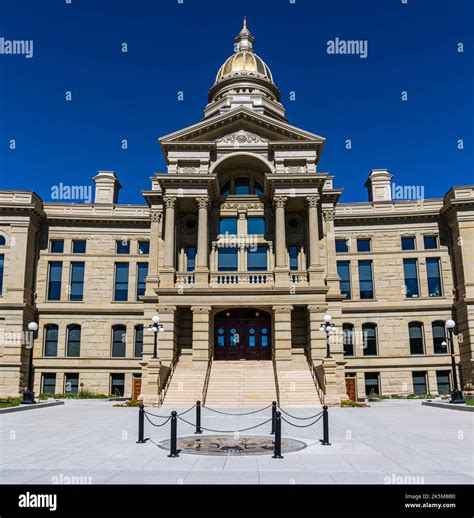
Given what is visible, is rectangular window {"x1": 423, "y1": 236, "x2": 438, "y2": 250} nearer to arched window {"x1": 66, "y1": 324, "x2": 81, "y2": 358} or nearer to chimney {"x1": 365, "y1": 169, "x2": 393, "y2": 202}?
chimney {"x1": 365, "y1": 169, "x2": 393, "y2": 202}

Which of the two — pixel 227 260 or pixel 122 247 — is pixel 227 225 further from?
pixel 122 247

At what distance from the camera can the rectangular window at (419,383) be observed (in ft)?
133

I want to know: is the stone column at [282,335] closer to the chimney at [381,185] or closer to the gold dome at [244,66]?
the chimney at [381,185]

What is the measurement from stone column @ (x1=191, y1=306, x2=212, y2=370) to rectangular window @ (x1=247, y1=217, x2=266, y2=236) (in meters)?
7.58

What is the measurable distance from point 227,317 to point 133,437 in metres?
19.8

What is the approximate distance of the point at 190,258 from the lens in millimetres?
36781

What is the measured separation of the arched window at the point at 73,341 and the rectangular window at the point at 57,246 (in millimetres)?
6419

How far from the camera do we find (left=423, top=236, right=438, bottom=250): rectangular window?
139ft

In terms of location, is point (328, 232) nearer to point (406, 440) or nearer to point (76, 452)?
point (406, 440)

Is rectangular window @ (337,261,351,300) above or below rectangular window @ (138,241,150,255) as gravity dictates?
below

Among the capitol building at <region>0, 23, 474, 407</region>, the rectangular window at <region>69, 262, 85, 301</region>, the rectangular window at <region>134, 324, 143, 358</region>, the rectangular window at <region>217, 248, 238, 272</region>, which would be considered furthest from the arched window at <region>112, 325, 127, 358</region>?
the rectangular window at <region>217, 248, 238, 272</region>

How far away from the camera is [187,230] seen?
37.3 m

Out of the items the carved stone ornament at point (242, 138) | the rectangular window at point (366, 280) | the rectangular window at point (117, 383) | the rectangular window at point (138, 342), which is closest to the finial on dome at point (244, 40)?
the carved stone ornament at point (242, 138)
